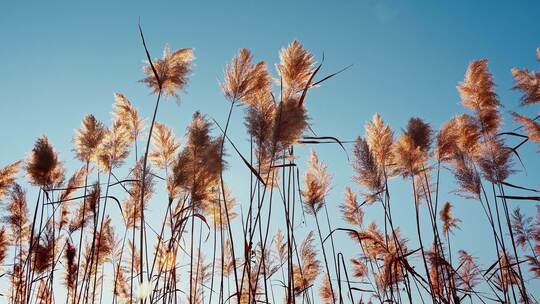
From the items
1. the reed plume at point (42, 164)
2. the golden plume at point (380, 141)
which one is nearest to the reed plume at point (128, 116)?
the reed plume at point (42, 164)

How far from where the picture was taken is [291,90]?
3.80 metres

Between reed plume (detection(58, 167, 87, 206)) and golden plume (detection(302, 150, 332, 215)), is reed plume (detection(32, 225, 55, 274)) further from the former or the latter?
golden plume (detection(302, 150, 332, 215))

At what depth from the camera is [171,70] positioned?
401cm

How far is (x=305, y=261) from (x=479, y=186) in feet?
7.86

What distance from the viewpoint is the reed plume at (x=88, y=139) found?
194 inches

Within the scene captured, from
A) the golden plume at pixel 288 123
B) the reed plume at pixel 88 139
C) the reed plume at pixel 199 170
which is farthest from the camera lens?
the reed plume at pixel 88 139

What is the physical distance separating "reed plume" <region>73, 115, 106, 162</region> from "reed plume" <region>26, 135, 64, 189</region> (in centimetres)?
29

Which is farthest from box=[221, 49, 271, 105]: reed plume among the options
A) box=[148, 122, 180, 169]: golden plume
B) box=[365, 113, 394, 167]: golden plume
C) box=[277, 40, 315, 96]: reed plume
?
box=[365, 113, 394, 167]: golden plume

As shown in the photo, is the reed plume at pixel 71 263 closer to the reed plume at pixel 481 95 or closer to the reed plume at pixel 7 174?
the reed plume at pixel 7 174

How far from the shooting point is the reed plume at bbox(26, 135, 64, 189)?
459cm

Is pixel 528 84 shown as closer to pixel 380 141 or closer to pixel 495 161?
pixel 495 161

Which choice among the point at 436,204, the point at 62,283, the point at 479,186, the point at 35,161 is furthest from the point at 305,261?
the point at 35,161

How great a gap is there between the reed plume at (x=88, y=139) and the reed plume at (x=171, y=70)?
1301mm

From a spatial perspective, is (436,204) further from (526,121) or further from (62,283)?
(62,283)
